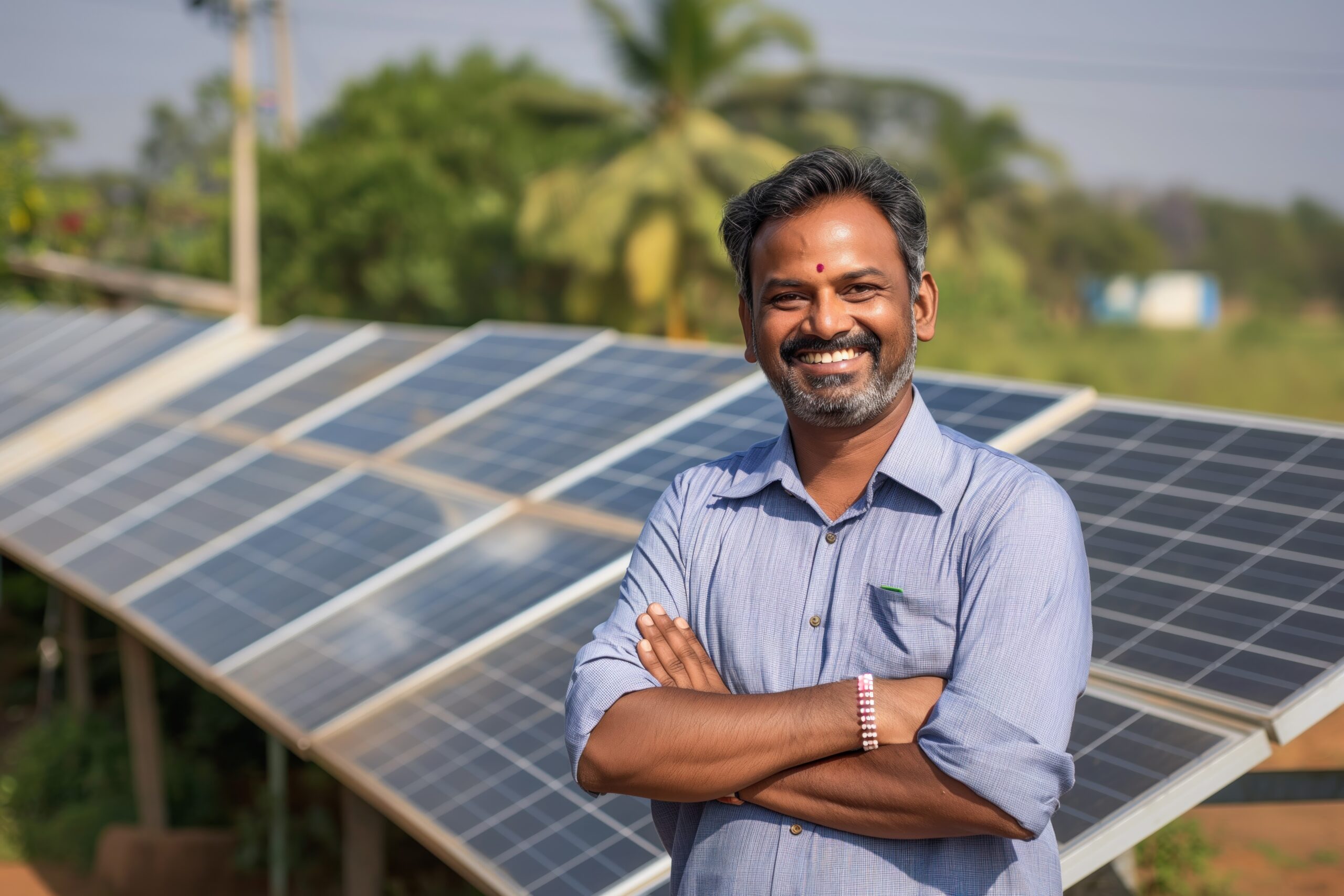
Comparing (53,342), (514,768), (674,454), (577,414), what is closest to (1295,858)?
(577,414)

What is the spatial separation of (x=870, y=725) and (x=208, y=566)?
5419mm

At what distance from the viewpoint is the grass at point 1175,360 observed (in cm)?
3297

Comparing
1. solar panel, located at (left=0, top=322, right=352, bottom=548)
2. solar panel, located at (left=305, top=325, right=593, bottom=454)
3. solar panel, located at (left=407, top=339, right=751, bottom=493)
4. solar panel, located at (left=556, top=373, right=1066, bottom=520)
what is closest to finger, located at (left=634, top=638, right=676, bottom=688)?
solar panel, located at (left=556, top=373, right=1066, bottom=520)

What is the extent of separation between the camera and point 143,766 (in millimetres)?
8914

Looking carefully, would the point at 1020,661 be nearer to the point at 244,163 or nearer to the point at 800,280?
the point at 800,280

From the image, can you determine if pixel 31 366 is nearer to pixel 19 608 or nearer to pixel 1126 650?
pixel 19 608

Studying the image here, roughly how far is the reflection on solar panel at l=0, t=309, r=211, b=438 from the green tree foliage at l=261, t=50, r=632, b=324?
1691 centimetres

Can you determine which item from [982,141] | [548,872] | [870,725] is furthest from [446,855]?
[982,141]

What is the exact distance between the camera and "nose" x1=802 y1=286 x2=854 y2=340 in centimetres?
232

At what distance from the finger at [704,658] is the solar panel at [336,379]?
7.04 metres

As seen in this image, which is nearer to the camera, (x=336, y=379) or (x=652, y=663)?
(x=652, y=663)

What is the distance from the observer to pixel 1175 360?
3744 cm

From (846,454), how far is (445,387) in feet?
20.9

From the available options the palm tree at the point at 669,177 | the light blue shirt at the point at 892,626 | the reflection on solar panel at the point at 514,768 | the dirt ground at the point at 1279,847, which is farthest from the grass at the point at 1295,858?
the palm tree at the point at 669,177
